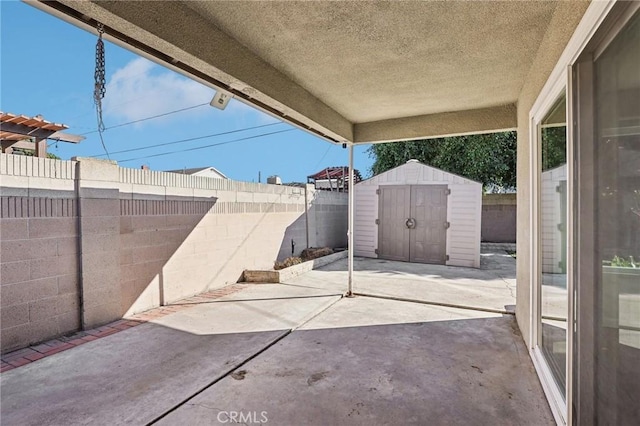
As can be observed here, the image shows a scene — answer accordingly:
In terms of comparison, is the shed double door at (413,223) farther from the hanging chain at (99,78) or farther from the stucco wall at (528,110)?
the hanging chain at (99,78)

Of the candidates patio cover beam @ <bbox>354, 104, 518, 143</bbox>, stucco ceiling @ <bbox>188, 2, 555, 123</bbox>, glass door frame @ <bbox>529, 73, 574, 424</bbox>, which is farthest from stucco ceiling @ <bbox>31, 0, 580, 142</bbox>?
glass door frame @ <bbox>529, 73, 574, 424</bbox>

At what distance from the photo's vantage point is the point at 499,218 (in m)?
10.2

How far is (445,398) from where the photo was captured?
2.23 meters

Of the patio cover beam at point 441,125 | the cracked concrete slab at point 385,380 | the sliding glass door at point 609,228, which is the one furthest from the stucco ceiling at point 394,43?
the cracked concrete slab at point 385,380

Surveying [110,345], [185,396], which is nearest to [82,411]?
[185,396]

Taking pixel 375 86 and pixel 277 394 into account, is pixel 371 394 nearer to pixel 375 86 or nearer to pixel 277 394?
pixel 277 394

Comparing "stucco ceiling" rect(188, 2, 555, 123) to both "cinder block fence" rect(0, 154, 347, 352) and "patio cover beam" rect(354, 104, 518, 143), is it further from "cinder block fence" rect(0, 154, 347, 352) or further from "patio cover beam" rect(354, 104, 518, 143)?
"cinder block fence" rect(0, 154, 347, 352)

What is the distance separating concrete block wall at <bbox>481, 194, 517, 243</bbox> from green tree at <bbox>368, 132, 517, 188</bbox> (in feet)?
5.14

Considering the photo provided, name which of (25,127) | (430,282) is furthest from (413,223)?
(25,127)

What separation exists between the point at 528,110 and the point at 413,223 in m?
5.21

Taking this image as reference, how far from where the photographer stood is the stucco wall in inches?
72.5

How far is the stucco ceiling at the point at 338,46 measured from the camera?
1994 mm

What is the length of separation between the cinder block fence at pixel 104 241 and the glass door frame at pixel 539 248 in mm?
4126

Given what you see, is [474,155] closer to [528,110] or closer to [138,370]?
[528,110]
